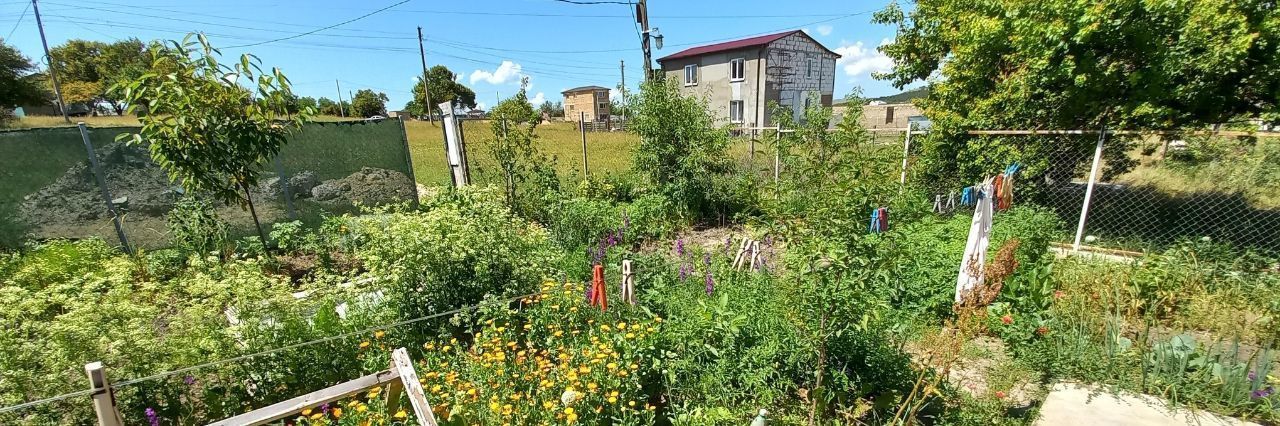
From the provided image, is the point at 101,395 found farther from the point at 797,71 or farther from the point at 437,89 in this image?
the point at 437,89

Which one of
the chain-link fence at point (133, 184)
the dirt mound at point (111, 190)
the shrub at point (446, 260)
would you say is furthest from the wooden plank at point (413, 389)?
the dirt mound at point (111, 190)

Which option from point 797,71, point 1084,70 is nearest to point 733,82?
point 797,71

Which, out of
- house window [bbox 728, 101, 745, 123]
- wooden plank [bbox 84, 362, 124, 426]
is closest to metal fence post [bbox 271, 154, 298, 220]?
wooden plank [bbox 84, 362, 124, 426]

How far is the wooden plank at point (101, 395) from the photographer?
1.92 m

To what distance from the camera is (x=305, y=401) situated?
2.37 meters

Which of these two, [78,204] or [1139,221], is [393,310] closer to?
[78,204]

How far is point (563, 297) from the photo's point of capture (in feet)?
11.4

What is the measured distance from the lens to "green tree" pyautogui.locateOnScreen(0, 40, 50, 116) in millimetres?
26042

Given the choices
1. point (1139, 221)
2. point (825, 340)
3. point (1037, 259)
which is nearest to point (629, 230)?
point (825, 340)

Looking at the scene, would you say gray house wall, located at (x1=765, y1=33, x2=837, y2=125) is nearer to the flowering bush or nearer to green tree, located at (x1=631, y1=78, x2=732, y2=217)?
green tree, located at (x1=631, y1=78, x2=732, y2=217)

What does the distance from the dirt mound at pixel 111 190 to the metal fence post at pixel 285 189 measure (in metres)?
0.99

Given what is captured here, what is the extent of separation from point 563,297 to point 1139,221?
6.72 m

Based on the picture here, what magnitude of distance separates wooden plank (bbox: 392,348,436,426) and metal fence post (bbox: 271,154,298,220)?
16.7 feet

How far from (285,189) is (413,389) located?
216 inches
